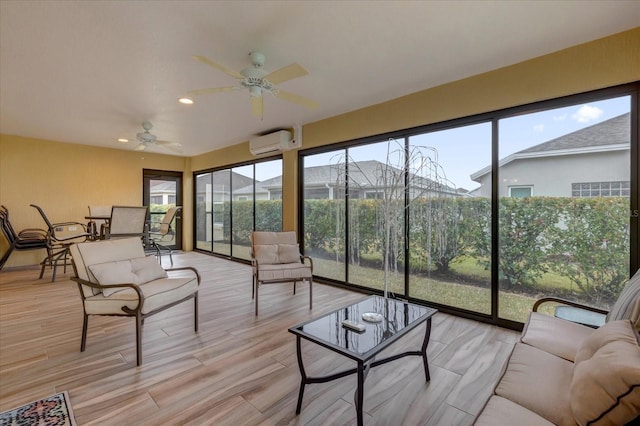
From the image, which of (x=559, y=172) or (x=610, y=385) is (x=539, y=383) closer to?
(x=610, y=385)

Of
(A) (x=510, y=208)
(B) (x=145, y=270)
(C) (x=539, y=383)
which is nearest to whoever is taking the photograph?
(C) (x=539, y=383)

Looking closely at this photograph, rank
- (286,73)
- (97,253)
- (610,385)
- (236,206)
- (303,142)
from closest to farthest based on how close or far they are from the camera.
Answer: (610,385) < (286,73) < (97,253) < (303,142) < (236,206)

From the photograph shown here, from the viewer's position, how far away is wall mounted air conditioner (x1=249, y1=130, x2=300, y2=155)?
5012 millimetres

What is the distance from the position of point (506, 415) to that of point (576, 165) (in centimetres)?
258

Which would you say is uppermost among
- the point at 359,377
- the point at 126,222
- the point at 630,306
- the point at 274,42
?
the point at 274,42

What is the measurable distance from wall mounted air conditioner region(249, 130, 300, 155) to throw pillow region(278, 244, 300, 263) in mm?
1895

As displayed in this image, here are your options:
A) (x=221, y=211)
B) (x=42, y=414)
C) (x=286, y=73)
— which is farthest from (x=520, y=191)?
(x=221, y=211)

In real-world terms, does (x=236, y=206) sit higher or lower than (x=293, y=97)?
lower

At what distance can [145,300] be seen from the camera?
230 centimetres

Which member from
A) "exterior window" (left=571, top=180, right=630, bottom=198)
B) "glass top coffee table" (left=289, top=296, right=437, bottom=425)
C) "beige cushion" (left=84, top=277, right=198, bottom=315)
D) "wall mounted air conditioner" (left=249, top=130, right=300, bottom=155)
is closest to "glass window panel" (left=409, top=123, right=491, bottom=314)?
"exterior window" (left=571, top=180, right=630, bottom=198)

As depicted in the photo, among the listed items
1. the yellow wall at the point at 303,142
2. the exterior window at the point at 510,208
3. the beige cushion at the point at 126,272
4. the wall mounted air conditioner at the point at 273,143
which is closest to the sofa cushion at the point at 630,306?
the exterior window at the point at 510,208

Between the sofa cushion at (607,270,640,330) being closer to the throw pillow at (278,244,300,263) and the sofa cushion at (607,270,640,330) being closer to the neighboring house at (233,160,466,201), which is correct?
the neighboring house at (233,160,466,201)

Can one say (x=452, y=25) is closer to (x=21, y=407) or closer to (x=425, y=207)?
(x=425, y=207)

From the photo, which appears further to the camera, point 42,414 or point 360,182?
A: point 360,182
